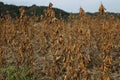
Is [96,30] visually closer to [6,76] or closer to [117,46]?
[117,46]

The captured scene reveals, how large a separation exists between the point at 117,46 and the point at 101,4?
1310 millimetres

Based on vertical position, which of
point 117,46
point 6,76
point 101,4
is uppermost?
point 101,4

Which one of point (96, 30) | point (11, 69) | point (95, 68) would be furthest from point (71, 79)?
point (96, 30)

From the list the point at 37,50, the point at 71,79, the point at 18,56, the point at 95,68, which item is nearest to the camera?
the point at 71,79

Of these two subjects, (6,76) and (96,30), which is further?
(96,30)

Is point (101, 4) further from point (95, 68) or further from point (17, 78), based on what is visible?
point (17, 78)

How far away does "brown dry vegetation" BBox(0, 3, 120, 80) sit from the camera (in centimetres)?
921

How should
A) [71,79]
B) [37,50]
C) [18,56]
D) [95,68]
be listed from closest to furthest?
1. [71,79]
2. [95,68]
3. [18,56]
4. [37,50]

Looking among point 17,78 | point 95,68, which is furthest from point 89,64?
point 17,78

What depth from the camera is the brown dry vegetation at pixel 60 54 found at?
921 centimetres

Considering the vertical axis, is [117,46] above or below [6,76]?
above

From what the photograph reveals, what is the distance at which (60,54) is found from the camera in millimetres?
9938

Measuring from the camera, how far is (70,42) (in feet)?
35.7

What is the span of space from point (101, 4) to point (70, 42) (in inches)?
59.1
